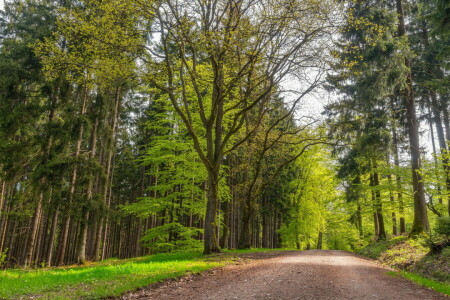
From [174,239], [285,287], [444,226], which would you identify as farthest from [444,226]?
[174,239]

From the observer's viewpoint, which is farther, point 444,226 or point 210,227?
point 210,227

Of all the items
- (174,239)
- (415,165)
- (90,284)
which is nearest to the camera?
(90,284)

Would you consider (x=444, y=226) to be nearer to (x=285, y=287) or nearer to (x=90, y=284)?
(x=285, y=287)

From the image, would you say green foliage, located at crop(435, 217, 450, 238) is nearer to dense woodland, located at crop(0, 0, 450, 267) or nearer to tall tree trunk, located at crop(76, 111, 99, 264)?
dense woodland, located at crop(0, 0, 450, 267)

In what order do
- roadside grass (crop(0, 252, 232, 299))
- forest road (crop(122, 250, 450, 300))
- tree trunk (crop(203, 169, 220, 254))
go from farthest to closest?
tree trunk (crop(203, 169, 220, 254)) < forest road (crop(122, 250, 450, 300)) < roadside grass (crop(0, 252, 232, 299))

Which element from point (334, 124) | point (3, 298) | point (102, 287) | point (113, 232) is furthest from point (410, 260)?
point (113, 232)

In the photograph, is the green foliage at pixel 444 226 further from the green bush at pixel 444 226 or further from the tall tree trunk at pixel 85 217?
the tall tree trunk at pixel 85 217

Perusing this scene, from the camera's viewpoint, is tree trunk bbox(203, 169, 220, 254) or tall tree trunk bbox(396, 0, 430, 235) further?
tall tree trunk bbox(396, 0, 430, 235)

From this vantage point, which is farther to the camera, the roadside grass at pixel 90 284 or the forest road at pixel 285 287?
the forest road at pixel 285 287

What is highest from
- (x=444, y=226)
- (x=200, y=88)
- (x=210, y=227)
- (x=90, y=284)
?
(x=200, y=88)

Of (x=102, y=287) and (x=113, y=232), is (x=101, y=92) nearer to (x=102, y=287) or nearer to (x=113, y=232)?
(x=102, y=287)

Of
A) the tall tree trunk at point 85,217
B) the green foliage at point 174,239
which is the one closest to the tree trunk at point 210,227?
the green foliage at point 174,239

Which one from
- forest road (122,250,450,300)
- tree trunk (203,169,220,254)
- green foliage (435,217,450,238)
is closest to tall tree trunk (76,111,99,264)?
tree trunk (203,169,220,254)

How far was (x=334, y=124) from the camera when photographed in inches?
707
